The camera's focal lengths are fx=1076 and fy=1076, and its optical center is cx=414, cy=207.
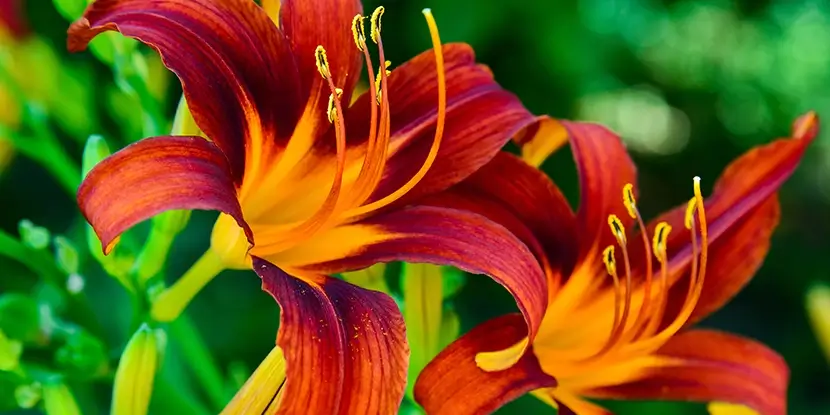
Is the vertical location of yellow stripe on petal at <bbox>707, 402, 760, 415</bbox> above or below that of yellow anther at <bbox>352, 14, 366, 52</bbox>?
below

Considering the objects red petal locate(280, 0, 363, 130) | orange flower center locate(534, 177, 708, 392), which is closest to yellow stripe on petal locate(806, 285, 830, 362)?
orange flower center locate(534, 177, 708, 392)

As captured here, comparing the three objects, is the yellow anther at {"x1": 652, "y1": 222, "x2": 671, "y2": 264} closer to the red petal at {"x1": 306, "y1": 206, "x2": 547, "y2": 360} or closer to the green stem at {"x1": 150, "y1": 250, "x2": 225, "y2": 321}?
the red petal at {"x1": 306, "y1": 206, "x2": 547, "y2": 360}

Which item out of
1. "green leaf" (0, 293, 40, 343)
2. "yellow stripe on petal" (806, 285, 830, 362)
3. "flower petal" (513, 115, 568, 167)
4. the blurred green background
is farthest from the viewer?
the blurred green background

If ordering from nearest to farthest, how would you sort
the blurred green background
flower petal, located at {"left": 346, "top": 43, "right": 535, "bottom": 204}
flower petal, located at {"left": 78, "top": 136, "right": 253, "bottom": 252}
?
flower petal, located at {"left": 78, "top": 136, "right": 253, "bottom": 252}
flower petal, located at {"left": 346, "top": 43, "right": 535, "bottom": 204}
the blurred green background

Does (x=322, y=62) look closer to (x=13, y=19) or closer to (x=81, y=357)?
(x=81, y=357)

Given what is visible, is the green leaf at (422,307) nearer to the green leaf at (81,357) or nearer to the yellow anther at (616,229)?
the yellow anther at (616,229)

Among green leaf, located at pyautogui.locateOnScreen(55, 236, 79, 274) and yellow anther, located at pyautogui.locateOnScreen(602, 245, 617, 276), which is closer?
yellow anther, located at pyautogui.locateOnScreen(602, 245, 617, 276)

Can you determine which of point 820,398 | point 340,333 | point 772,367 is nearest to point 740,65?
point 820,398
